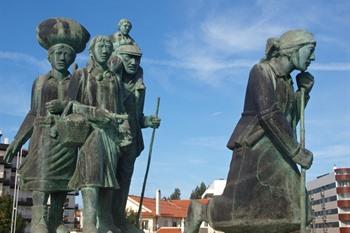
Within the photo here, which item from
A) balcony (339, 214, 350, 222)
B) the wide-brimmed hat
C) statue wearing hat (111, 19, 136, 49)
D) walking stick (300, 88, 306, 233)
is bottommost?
walking stick (300, 88, 306, 233)

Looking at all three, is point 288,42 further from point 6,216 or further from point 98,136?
point 6,216

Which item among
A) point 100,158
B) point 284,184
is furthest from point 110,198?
point 284,184

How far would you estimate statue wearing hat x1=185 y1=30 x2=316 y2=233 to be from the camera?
581 cm

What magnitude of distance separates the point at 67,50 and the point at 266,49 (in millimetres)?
2820

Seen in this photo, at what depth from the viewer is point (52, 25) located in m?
7.64

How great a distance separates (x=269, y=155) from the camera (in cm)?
604

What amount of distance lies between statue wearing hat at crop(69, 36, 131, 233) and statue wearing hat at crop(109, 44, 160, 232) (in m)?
0.45

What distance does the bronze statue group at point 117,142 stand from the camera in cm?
588

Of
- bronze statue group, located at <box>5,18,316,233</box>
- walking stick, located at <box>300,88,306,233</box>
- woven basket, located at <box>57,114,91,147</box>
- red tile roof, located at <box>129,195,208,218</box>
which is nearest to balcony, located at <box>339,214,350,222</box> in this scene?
red tile roof, located at <box>129,195,208,218</box>

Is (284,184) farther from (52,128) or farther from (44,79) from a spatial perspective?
(44,79)

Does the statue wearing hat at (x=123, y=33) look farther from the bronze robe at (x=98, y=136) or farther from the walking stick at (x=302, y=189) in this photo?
the walking stick at (x=302, y=189)

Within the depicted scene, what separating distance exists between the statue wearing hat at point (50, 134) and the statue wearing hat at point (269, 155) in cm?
195

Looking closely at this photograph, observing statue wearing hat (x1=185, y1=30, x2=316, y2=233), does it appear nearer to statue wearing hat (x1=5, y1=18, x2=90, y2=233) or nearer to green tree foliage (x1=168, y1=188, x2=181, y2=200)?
statue wearing hat (x1=5, y1=18, x2=90, y2=233)

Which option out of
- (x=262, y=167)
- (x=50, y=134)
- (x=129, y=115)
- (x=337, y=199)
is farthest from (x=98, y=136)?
(x=337, y=199)
